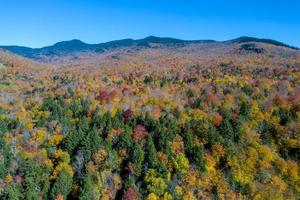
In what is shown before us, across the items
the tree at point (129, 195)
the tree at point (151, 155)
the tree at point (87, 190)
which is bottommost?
the tree at point (129, 195)

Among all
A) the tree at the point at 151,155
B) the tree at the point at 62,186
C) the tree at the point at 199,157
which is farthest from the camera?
the tree at the point at 199,157

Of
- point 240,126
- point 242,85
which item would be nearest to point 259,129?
point 240,126

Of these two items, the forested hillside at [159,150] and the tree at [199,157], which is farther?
the tree at [199,157]

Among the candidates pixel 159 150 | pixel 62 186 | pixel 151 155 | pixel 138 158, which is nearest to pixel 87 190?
pixel 62 186

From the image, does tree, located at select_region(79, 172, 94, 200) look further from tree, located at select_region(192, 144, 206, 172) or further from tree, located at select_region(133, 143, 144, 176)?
tree, located at select_region(192, 144, 206, 172)

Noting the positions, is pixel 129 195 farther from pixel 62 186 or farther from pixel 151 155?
pixel 62 186

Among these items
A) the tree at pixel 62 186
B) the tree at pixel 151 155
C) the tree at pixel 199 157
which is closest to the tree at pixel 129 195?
the tree at pixel 151 155

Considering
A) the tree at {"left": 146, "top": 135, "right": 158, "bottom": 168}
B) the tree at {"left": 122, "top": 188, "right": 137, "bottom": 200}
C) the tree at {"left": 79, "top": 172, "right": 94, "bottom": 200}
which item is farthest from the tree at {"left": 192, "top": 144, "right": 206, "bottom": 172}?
the tree at {"left": 79, "top": 172, "right": 94, "bottom": 200}

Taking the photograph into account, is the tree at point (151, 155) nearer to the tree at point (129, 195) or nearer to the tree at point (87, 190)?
the tree at point (129, 195)
